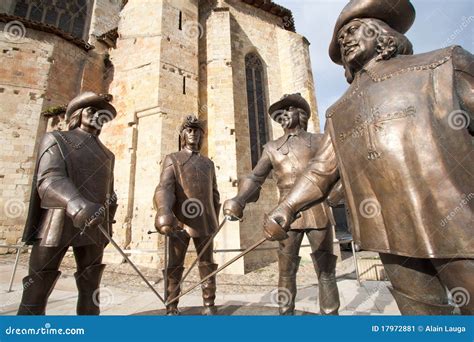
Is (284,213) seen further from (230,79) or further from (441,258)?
(230,79)

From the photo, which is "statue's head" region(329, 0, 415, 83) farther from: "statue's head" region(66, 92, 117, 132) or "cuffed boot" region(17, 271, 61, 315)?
"cuffed boot" region(17, 271, 61, 315)

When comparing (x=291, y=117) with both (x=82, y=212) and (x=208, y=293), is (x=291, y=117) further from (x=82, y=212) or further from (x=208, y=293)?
(x=82, y=212)

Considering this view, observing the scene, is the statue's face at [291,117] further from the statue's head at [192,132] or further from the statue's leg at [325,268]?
the statue's leg at [325,268]

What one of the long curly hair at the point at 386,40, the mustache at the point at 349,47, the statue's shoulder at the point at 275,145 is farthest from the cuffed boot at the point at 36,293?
the long curly hair at the point at 386,40

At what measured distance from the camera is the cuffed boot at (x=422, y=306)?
3.67ft

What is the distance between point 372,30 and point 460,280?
4.57 feet

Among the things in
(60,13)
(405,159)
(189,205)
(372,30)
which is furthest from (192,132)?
(60,13)

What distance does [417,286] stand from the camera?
1191 mm

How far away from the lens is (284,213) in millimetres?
1491

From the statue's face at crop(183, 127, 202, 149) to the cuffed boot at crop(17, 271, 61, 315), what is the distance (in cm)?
188

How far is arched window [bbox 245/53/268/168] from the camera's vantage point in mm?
10680

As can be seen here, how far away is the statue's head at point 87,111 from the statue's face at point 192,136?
964 mm

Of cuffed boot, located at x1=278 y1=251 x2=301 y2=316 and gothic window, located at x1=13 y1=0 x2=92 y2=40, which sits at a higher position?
gothic window, located at x1=13 y1=0 x2=92 y2=40

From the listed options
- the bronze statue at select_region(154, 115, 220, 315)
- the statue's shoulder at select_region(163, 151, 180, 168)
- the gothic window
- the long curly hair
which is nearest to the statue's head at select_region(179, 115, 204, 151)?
the bronze statue at select_region(154, 115, 220, 315)
